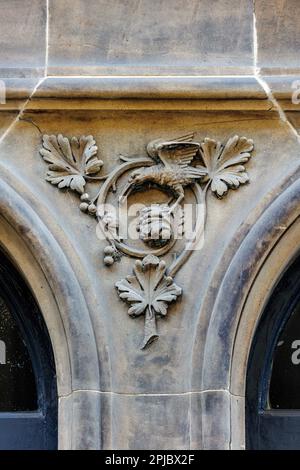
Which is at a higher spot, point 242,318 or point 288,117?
point 288,117

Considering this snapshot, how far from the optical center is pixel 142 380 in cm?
517

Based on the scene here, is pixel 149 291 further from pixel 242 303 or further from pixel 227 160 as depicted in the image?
pixel 227 160

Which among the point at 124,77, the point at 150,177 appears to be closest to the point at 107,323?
the point at 150,177

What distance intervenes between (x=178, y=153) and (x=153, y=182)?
0.15m

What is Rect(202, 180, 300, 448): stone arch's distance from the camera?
5.13 meters

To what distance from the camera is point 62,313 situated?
17.1ft

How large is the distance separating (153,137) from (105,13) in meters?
0.53

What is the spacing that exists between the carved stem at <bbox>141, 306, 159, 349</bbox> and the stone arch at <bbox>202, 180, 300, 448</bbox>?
0.20 metres

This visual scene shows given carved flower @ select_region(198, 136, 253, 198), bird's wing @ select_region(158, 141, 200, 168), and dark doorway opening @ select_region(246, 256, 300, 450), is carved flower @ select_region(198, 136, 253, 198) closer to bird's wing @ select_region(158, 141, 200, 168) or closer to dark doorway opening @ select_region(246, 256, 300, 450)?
bird's wing @ select_region(158, 141, 200, 168)

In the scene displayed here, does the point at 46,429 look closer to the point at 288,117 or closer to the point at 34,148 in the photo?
the point at 34,148

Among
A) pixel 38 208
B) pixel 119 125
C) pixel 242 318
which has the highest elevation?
pixel 119 125
